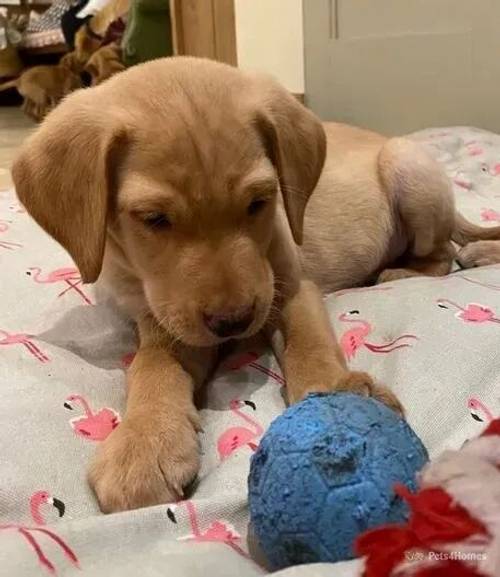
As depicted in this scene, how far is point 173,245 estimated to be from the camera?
1.33 metres

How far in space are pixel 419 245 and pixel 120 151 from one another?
0.96 m

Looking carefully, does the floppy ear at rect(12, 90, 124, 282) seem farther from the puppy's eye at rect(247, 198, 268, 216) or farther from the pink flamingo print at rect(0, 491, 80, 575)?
the pink flamingo print at rect(0, 491, 80, 575)

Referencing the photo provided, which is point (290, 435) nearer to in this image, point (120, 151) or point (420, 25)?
point (120, 151)

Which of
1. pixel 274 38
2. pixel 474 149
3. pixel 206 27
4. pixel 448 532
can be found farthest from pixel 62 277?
pixel 206 27

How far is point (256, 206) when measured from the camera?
1.38 m

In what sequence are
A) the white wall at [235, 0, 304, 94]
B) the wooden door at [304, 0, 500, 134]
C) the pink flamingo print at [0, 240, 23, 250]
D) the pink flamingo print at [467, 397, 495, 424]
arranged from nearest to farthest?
the pink flamingo print at [467, 397, 495, 424] → the pink flamingo print at [0, 240, 23, 250] → the wooden door at [304, 0, 500, 134] → the white wall at [235, 0, 304, 94]

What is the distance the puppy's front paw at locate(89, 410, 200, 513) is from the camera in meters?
1.09

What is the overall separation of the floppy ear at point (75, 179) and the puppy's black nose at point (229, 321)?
0.24 metres

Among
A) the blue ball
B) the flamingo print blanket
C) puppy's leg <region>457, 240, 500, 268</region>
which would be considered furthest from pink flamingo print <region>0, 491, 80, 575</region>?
puppy's leg <region>457, 240, 500, 268</region>

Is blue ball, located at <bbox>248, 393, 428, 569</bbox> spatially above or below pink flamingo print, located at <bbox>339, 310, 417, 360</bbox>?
above

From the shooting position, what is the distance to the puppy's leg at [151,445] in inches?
43.3

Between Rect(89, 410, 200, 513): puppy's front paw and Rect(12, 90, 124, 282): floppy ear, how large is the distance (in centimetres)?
31

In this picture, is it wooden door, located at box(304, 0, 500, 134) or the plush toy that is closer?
the plush toy

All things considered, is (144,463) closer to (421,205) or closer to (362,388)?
(362,388)
